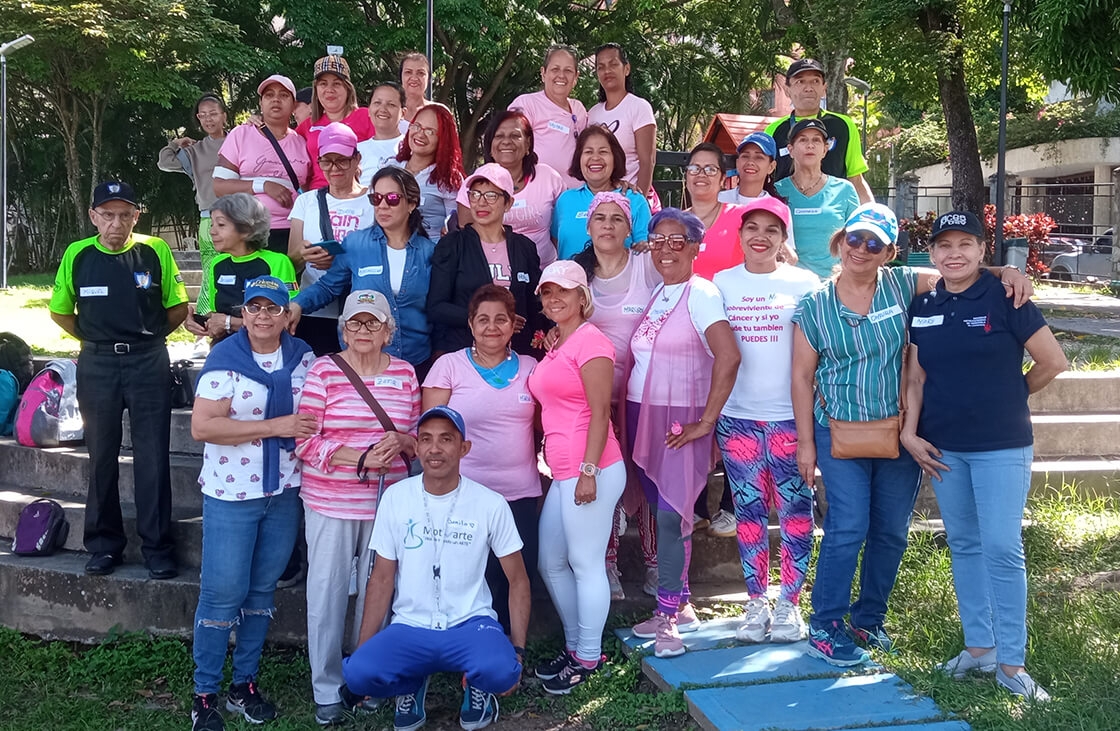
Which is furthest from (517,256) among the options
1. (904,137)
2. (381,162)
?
(904,137)

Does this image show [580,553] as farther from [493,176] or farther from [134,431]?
[134,431]

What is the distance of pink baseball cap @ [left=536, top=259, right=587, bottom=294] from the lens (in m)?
4.54

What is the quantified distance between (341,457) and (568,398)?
1.05 metres

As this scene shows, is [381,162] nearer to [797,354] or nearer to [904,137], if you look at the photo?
[797,354]

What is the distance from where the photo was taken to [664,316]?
4711 millimetres

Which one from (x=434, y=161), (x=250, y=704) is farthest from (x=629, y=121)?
(x=250, y=704)

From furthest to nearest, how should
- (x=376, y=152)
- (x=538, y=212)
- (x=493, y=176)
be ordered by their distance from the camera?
(x=376, y=152) → (x=538, y=212) → (x=493, y=176)

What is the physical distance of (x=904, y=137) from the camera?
43.8 metres

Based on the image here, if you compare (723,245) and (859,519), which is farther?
(723,245)

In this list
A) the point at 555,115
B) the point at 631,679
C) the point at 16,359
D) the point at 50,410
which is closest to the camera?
the point at 631,679

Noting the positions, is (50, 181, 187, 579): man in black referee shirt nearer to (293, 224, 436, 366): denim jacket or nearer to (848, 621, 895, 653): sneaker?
(293, 224, 436, 366): denim jacket

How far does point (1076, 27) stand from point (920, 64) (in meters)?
7.71

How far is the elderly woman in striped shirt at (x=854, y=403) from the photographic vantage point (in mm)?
4367

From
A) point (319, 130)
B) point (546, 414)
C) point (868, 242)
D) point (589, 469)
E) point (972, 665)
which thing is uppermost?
point (319, 130)
